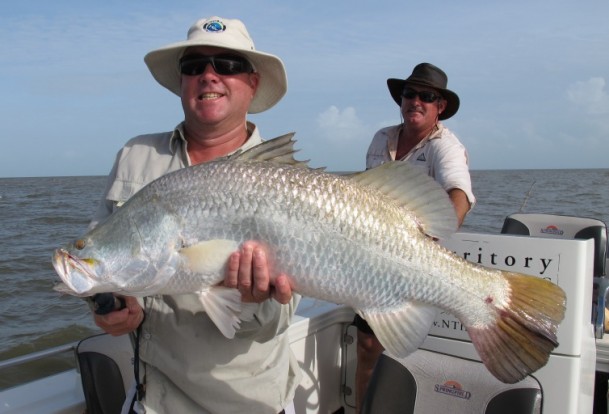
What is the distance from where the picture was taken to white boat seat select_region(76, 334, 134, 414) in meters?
2.95

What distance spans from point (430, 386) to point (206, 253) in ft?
5.22

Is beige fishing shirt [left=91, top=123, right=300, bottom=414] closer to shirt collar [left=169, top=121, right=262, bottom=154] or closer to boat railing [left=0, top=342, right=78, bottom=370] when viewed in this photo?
shirt collar [left=169, top=121, right=262, bottom=154]

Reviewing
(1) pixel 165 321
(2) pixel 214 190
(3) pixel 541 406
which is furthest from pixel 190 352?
(3) pixel 541 406

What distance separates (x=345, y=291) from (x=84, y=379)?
→ 1764mm

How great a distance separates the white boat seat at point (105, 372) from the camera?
295cm

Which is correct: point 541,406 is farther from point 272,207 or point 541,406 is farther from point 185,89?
point 185,89

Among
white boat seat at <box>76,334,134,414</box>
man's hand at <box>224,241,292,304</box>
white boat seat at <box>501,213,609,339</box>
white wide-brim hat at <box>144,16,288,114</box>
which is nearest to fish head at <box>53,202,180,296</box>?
man's hand at <box>224,241,292,304</box>

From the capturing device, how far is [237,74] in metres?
2.51

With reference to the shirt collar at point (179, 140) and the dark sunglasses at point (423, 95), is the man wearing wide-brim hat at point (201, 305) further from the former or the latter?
the dark sunglasses at point (423, 95)

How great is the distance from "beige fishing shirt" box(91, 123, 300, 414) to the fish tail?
0.87 metres

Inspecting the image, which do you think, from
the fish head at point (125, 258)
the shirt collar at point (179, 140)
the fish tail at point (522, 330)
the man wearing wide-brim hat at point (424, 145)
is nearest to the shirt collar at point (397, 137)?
the man wearing wide-brim hat at point (424, 145)

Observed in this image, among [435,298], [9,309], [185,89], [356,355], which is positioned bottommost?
[9,309]

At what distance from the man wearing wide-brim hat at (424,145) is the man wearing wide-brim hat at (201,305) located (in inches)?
62.5

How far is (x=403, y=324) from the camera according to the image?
2.22m
